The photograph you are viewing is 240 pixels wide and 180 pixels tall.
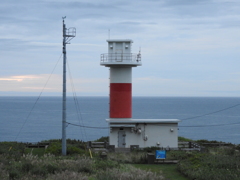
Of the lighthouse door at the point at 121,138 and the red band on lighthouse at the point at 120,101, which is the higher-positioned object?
the red band on lighthouse at the point at 120,101

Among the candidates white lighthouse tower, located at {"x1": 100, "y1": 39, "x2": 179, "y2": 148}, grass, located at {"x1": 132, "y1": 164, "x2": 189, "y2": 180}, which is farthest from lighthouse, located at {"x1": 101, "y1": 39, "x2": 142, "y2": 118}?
grass, located at {"x1": 132, "y1": 164, "x2": 189, "y2": 180}

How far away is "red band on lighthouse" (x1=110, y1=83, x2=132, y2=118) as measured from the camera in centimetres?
2586

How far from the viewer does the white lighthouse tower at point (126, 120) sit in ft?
80.3

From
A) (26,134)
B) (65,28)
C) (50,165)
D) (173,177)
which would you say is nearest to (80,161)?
(50,165)

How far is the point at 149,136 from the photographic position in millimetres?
24547

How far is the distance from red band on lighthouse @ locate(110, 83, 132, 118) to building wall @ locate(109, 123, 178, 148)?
5.23 feet

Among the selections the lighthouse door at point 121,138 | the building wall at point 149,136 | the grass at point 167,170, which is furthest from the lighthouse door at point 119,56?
the grass at point 167,170

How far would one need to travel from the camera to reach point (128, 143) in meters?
24.6

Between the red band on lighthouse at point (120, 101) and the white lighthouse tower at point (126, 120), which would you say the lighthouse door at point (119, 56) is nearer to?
the white lighthouse tower at point (126, 120)

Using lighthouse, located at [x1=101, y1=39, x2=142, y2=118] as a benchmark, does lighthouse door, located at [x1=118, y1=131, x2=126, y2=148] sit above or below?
below

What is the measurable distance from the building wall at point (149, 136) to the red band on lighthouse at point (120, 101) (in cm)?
159

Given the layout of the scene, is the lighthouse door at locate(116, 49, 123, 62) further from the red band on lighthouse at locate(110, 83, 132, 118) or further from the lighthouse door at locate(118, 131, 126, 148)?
the lighthouse door at locate(118, 131, 126, 148)

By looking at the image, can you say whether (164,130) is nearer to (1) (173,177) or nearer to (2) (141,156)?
(2) (141,156)

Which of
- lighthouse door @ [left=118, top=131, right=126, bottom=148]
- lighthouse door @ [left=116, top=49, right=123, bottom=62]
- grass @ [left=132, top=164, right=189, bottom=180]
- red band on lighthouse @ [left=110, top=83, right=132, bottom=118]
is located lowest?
grass @ [left=132, top=164, right=189, bottom=180]
